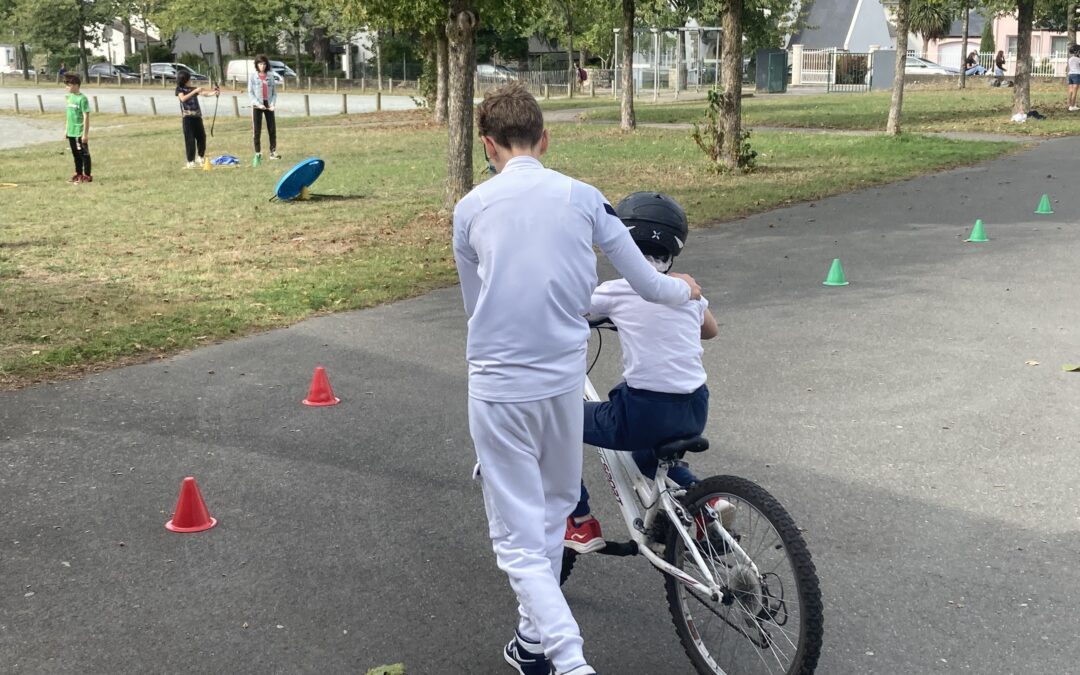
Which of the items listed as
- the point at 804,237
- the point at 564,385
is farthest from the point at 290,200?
the point at 564,385

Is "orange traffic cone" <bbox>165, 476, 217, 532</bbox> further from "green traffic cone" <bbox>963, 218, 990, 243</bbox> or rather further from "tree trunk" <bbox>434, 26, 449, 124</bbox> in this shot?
"tree trunk" <bbox>434, 26, 449, 124</bbox>

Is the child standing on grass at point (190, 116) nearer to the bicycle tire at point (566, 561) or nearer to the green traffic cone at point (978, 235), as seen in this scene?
the green traffic cone at point (978, 235)

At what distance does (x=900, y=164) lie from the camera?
19969 mm

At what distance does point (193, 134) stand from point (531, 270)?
820 inches

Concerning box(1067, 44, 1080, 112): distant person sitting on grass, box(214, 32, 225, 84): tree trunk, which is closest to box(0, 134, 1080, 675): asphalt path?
box(1067, 44, 1080, 112): distant person sitting on grass

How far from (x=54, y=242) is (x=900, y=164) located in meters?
13.4

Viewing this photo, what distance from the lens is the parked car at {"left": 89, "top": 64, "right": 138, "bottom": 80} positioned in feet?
259

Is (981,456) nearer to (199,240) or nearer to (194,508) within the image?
(194,508)

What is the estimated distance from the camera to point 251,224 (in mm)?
14672

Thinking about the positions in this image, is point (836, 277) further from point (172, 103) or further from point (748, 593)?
point (172, 103)

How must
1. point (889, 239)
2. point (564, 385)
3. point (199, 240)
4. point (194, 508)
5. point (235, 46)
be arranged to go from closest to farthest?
point (564, 385)
point (194, 508)
point (889, 239)
point (199, 240)
point (235, 46)

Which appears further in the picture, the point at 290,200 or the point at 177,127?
the point at 177,127

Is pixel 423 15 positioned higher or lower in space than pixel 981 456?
higher

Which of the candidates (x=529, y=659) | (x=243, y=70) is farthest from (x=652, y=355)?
(x=243, y=70)
